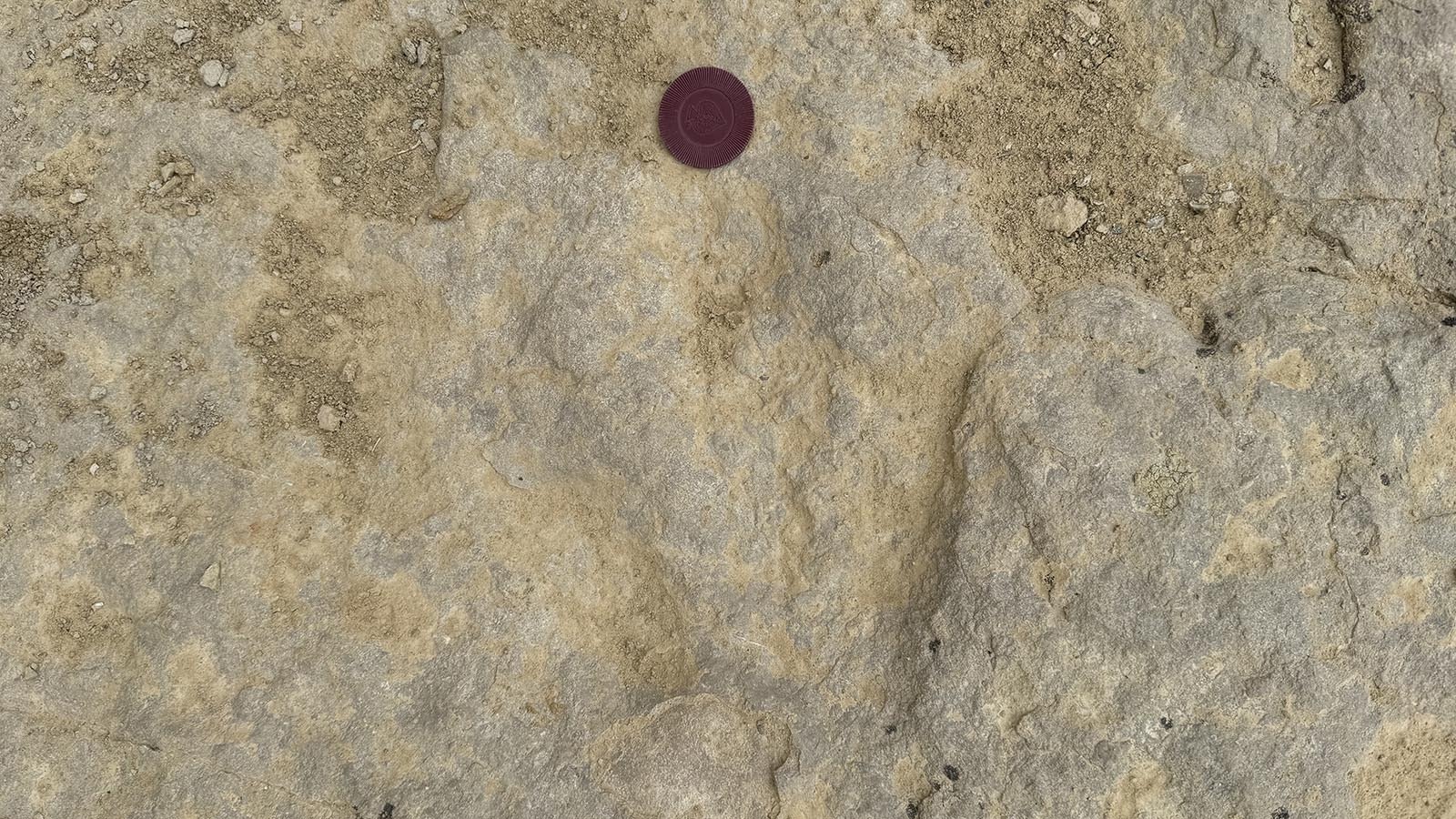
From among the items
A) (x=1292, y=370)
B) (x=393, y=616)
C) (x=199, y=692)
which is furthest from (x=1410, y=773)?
(x=199, y=692)

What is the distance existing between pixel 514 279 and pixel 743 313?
0.94 meters

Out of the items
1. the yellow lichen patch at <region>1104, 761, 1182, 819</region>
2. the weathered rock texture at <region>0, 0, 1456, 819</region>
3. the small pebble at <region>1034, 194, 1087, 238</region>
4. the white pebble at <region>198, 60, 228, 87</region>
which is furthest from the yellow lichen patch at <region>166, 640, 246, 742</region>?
the small pebble at <region>1034, 194, 1087, 238</region>

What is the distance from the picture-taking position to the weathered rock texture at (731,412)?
324cm

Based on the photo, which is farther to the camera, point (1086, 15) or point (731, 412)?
point (1086, 15)

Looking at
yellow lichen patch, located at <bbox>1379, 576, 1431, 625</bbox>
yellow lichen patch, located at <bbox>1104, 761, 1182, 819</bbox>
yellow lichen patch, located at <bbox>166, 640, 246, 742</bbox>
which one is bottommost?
yellow lichen patch, located at <bbox>166, 640, 246, 742</bbox>

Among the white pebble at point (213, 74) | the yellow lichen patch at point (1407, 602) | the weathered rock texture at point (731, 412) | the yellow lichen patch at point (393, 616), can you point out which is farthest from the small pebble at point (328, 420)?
the yellow lichen patch at point (1407, 602)

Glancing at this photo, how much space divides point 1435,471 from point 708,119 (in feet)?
9.68

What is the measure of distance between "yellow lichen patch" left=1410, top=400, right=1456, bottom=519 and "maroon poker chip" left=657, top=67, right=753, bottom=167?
106 inches

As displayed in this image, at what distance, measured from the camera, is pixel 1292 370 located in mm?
3328

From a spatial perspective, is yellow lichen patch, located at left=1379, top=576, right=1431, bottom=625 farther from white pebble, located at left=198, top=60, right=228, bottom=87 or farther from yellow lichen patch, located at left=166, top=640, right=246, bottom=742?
white pebble, located at left=198, top=60, right=228, bottom=87

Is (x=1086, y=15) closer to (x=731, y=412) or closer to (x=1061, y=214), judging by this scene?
(x=1061, y=214)

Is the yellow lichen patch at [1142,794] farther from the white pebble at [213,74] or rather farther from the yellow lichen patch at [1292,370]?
the white pebble at [213,74]

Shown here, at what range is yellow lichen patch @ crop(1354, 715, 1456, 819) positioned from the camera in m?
3.24

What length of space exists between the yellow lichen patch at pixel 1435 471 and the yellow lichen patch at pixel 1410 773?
742 mm
